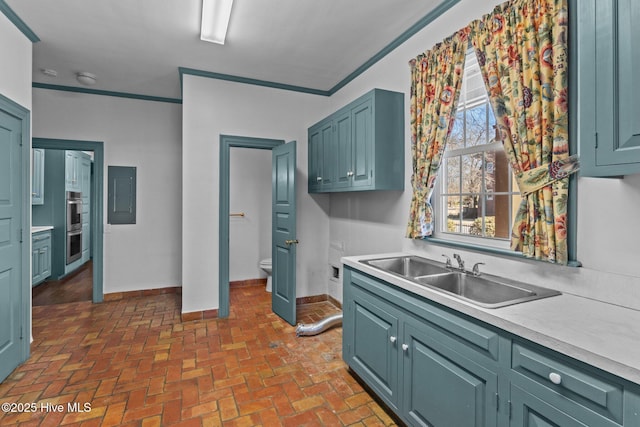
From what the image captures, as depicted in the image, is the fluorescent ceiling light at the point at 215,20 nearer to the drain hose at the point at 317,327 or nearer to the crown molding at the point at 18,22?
the crown molding at the point at 18,22

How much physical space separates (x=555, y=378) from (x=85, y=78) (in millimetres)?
4938

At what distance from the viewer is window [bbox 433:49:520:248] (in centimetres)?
211

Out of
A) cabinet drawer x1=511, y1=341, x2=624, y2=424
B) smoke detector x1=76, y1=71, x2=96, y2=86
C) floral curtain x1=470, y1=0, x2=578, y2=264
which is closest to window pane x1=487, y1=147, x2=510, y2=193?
floral curtain x1=470, y1=0, x2=578, y2=264

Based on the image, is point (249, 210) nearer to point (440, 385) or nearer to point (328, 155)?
point (328, 155)

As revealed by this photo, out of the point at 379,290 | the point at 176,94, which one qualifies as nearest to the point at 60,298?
the point at 176,94

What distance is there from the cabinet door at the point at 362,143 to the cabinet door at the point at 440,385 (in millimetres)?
1434

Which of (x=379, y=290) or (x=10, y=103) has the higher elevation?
(x=10, y=103)

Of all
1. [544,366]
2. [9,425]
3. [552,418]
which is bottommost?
[9,425]

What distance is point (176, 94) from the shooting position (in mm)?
4355

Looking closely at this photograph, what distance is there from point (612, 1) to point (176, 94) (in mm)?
4515

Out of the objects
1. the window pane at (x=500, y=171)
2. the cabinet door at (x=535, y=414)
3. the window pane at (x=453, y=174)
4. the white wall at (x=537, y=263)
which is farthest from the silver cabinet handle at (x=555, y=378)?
the window pane at (x=453, y=174)

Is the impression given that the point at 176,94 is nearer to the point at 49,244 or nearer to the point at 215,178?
the point at 215,178

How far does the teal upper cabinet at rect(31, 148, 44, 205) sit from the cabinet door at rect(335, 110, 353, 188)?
184 inches

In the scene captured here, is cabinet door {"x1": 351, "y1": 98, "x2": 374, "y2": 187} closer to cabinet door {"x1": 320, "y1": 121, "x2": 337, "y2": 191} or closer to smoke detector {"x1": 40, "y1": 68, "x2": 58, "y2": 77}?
cabinet door {"x1": 320, "y1": 121, "x2": 337, "y2": 191}
